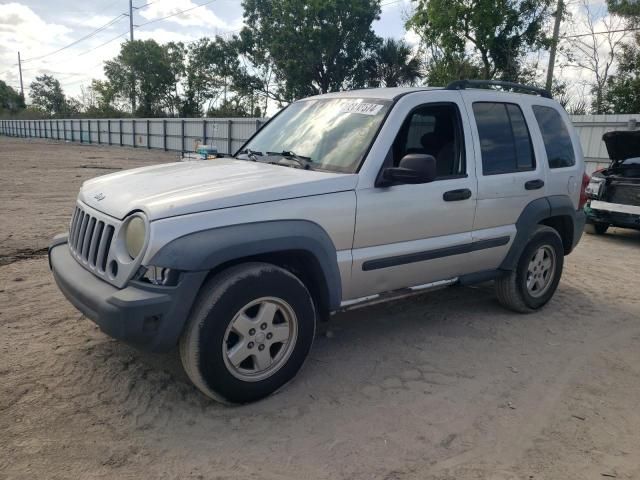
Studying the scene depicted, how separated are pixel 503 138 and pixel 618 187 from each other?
5025 mm

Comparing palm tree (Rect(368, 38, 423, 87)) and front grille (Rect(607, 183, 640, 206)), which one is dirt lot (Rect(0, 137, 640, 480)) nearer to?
front grille (Rect(607, 183, 640, 206))

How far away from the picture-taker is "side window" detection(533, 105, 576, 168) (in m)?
4.79

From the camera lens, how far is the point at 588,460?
2732mm

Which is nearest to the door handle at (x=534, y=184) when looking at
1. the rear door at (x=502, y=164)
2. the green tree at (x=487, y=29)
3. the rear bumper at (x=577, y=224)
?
the rear door at (x=502, y=164)

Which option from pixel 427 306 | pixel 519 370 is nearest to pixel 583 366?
pixel 519 370

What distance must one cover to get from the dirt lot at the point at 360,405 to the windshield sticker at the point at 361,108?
1776 mm

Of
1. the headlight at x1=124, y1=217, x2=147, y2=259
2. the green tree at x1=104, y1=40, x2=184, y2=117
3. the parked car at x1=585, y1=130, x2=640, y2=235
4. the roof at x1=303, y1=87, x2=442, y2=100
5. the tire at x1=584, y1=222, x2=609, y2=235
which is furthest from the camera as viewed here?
the green tree at x1=104, y1=40, x2=184, y2=117

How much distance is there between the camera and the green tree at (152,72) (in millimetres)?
Answer: 52781

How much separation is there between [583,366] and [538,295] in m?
1.15

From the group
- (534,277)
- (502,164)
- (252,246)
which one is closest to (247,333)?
(252,246)

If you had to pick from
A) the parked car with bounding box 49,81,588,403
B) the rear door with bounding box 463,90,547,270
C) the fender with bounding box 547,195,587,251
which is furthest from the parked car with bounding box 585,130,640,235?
the rear door with bounding box 463,90,547,270

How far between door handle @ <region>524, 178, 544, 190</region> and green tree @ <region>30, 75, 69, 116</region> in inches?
3814

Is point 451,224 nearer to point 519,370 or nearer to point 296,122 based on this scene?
point 519,370

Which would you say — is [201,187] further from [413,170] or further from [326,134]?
[413,170]
